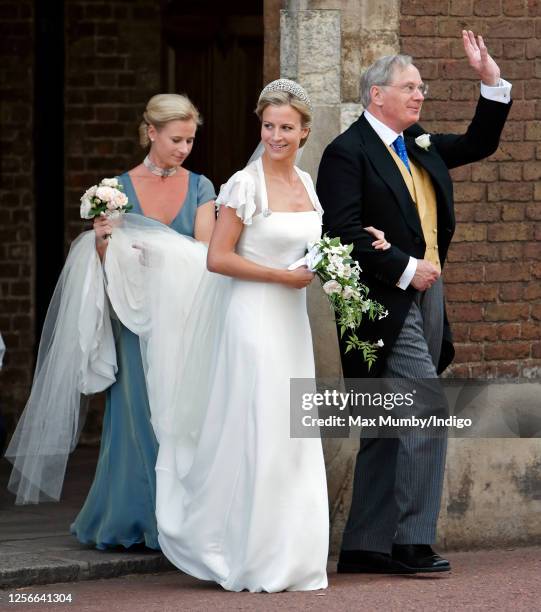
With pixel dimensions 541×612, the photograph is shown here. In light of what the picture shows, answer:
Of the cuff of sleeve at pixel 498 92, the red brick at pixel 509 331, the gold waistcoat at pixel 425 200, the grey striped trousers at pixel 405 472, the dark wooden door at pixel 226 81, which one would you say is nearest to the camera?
the grey striped trousers at pixel 405 472

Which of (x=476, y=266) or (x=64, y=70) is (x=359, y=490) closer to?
(x=476, y=266)

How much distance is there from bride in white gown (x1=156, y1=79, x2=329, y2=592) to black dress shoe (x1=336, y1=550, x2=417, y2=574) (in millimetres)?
427

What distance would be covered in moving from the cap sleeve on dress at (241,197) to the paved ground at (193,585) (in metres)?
1.47

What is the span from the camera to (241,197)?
673 centimetres

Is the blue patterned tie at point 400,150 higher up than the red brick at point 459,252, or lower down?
higher up

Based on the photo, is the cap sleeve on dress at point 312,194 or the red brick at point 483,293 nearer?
the cap sleeve on dress at point 312,194

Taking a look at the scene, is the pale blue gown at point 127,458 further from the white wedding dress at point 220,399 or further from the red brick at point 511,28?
the red brick at point 511,28

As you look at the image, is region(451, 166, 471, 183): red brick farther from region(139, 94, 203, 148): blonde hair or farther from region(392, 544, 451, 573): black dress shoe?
region(392, 544, 451, 573): black dress shoe

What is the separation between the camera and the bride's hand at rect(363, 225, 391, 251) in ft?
22.7

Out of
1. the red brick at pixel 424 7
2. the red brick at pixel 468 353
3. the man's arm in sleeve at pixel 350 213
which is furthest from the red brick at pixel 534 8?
the man's arm in sleeve at pixel 350 213

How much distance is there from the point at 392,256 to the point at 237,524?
1.23m

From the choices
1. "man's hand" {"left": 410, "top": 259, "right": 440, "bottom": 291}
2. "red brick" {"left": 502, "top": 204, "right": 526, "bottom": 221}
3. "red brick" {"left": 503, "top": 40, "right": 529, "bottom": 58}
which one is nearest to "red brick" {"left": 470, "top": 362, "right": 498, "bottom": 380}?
"red brick" {"left": 502, "top": 204, "right": 526, "bottom": 221}

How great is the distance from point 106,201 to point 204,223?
476mm

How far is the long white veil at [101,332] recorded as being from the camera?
7.36m
